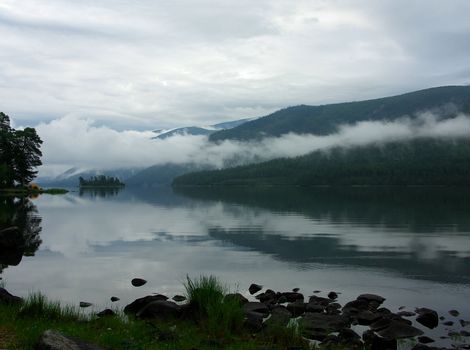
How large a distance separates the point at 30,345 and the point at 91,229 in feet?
193

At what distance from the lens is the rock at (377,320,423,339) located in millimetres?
24078

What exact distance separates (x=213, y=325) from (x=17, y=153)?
16407 centimetres

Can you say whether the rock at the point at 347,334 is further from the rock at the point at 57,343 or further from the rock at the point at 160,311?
the rock at the point at 57,343

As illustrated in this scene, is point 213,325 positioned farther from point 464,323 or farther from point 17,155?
point 17,155

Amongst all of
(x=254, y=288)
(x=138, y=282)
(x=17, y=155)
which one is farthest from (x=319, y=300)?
(x=17, y=155)

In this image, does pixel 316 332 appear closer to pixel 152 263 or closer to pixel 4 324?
pixel 4 324

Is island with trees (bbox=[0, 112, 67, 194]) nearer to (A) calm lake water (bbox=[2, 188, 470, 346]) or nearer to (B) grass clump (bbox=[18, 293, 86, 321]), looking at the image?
(A) calm lake water (bbox=[2, 188, 470, 346])

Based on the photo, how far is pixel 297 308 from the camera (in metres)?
28.6

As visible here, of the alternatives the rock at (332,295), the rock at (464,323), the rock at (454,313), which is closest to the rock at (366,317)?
the rock at (464,323)

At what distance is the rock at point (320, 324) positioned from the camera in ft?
77.4

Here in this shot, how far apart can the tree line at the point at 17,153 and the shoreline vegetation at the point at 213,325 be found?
485 feet

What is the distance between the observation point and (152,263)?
44.4 meters

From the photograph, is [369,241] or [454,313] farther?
[369,241]

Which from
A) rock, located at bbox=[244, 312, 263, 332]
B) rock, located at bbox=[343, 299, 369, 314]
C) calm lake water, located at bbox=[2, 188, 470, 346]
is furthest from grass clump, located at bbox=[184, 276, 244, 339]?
calm lake water, located at bbox=[2, 188, 470, 346]
